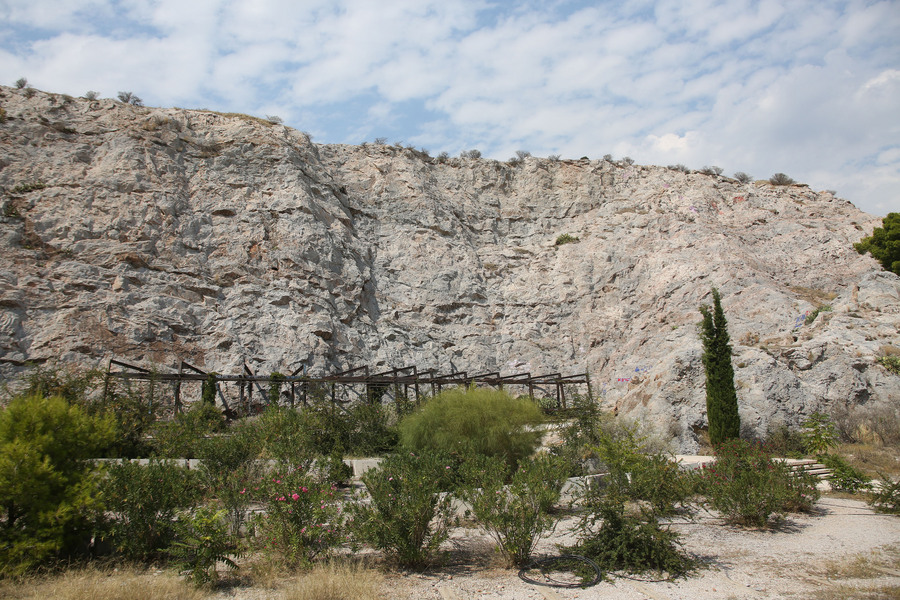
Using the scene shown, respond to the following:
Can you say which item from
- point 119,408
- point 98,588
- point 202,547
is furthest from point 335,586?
point 119,408

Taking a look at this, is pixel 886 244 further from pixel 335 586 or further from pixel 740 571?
pixel 335 586

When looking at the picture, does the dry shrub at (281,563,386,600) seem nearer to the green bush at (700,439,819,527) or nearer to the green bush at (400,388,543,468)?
the green bush at (400,388,543,468)

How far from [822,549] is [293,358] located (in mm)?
18579

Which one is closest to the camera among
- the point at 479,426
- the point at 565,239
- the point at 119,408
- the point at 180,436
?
the point at 180,436

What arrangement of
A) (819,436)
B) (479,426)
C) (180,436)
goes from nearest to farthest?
(180,436) < (479,426) < (819,436)

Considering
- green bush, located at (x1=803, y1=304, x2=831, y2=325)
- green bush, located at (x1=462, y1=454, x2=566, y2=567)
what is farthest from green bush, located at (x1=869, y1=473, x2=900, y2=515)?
green bush, located at (x1=803, y1=304, x2=831, y2=325)

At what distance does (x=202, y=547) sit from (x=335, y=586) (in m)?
1.55

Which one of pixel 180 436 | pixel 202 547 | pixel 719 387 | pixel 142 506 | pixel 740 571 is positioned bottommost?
pixel 740 571

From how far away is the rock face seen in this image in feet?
63.0

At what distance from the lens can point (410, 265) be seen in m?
29.4

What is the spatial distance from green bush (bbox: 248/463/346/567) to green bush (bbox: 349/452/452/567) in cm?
31

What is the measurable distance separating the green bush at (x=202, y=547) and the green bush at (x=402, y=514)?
4.67 feet

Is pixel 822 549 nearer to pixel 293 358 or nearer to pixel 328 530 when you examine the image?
pixel 328 530

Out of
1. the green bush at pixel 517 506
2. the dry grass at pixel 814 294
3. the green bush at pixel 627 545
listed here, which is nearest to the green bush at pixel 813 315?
the dry grass at pixel 814 294
